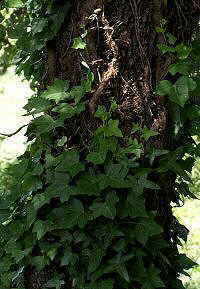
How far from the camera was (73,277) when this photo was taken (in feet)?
6.86

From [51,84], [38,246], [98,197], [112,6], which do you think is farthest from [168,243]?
[112,6]

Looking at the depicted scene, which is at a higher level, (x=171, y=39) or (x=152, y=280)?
(x=171, y=39)

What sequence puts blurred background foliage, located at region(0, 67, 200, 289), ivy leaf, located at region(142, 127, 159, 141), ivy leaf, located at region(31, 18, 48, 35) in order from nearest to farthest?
ivy leaf, located at region(142, 127, 159, 141) → ivy leaf, located at region(31, 18, 48, 35) → blurred background foliage, located at region(0, 67, 200, 289)

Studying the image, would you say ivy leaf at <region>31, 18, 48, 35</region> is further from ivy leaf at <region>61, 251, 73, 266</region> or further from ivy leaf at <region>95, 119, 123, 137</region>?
ivy leaf at <region>61, 251, 73, 266</region>

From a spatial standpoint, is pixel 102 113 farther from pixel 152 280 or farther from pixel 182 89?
pixel 152 280

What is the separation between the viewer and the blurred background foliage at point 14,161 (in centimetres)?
590

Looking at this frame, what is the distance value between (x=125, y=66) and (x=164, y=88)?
0.21 meters

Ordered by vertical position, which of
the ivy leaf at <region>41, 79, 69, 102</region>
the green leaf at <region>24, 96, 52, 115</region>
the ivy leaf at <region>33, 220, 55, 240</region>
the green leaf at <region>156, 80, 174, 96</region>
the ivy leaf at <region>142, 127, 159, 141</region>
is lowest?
the ivy leaf at <region>33, 220, 55, 240</region>

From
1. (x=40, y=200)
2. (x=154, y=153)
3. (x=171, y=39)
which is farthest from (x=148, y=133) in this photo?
(x=40, y=200)

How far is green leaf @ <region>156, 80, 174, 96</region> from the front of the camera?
2.10 m

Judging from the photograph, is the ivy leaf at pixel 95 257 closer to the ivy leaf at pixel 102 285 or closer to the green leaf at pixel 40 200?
the ivy leaf at pixel 102 285

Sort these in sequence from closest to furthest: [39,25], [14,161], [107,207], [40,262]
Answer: [107,207], [40,262], [39,25], [14,161]

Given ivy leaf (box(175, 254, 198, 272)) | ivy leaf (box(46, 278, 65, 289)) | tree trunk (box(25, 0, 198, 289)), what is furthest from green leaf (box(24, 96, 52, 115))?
ivy leaf (box(175, 254, 198, 272))

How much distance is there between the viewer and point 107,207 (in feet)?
6.57
